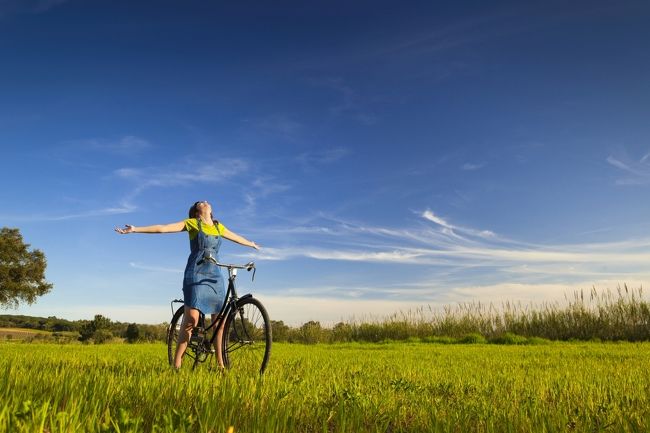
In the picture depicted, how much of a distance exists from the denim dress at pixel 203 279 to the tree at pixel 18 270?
4737cm

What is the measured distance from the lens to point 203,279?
27.3ft

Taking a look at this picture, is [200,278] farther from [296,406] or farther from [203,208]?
[296,406]

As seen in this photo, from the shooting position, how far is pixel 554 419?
15.4 ft

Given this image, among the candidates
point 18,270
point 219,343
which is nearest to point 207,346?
point 219,343

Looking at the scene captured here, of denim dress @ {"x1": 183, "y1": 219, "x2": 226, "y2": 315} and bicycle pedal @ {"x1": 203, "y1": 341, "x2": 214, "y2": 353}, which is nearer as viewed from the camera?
denim dress @ {"x1": 183, "y1": 219, "x2": 226, "y2": 315}

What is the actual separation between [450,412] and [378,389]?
76.7 inches

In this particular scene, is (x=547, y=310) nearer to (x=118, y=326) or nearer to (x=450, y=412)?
(x=450, y=412)

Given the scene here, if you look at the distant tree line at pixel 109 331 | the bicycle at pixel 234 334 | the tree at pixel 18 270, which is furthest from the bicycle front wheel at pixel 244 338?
the tree at pixel 18 270

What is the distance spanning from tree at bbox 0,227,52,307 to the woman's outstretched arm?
4746 centimetres

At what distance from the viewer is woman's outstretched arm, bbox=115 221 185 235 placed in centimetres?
762

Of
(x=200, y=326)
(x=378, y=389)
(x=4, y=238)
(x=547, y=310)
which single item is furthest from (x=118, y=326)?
(x=378, y=389)

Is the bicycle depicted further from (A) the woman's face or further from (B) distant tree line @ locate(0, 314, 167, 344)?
(B) distant tree line @ locate(0, 314, 167, 344)

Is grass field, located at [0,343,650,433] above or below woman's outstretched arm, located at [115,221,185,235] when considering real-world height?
below

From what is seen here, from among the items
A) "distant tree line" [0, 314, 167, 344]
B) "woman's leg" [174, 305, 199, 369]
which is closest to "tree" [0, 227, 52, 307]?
"distant tree line" [0, 314, 167, 344]
